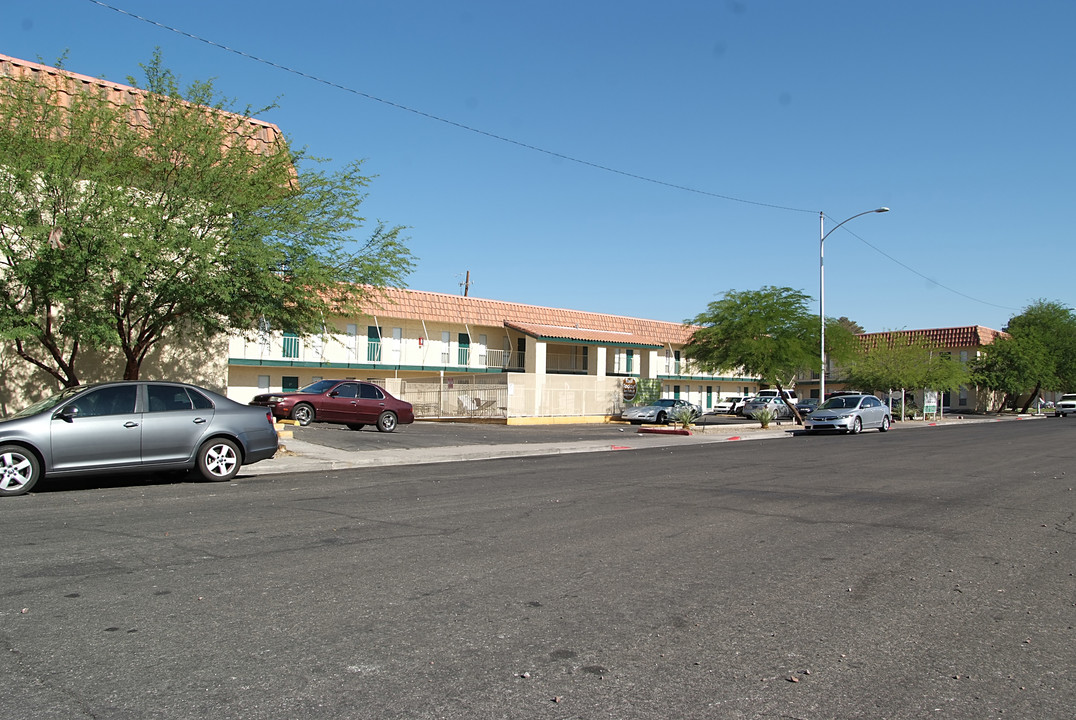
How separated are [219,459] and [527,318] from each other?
3857 cm

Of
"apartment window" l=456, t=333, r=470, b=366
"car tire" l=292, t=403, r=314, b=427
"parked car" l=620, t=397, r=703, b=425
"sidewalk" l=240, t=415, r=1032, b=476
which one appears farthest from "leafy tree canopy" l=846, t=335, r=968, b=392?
"car tire" l=292, t=403, r=314, b=427

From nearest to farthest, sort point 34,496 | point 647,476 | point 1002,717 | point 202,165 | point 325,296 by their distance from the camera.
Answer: point 1002,717 → point 34,496 → point 647,476 → point 202,165 → point 325,296

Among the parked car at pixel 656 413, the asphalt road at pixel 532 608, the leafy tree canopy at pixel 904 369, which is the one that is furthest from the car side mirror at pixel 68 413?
the leafy tree canopy at pixel 904 369

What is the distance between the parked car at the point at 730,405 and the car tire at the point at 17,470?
166ft

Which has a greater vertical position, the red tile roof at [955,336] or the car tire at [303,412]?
the red tile roof at [955,336]

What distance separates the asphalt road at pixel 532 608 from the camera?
13.3 feet

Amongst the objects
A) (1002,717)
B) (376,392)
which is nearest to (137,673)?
(1002,717)

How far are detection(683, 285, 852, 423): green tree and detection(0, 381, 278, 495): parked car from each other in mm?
26657

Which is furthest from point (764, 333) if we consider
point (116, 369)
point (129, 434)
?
point (129, 434)

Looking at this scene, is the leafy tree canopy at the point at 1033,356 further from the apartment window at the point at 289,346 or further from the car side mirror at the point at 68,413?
the car side mirror at the point at 68,413

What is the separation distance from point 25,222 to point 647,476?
12193 mm

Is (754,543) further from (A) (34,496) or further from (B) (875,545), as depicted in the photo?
(A) (34,496)

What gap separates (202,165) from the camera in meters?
16.6

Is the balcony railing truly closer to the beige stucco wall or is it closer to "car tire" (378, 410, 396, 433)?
"car tire" (378, 410, 396, 433)
